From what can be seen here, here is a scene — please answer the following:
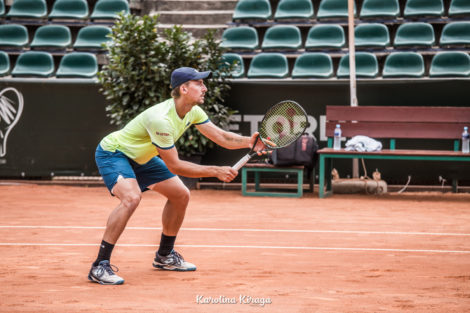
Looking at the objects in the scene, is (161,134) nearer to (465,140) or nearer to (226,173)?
(226,173)

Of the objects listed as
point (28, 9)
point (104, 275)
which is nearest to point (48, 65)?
point (28, 9)

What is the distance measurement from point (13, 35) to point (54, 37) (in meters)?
0.94

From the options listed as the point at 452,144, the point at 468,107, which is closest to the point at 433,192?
the point at 452,144

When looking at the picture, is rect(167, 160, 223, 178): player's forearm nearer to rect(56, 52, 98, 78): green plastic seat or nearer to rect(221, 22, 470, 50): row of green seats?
rect(221, 22, 470, 50): row of green seats

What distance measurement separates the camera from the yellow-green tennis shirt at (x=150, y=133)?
172 inches

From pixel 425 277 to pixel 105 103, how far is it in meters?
7.87

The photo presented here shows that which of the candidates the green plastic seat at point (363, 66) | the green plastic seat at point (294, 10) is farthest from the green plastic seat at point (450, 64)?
the green plastic seat at point (294, 10)

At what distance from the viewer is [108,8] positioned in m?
14.2

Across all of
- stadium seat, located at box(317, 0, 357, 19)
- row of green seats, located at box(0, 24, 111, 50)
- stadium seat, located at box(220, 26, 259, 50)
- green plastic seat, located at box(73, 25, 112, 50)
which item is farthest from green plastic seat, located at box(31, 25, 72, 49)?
stadium seat, located at box(317, 0, 357, 19)

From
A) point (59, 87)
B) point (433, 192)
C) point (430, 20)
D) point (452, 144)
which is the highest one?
point (430, 20)

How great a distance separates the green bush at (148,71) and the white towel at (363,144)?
2050 mm

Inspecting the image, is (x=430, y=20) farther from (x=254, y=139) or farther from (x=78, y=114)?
(x=254, y=139)

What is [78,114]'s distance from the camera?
11.2m

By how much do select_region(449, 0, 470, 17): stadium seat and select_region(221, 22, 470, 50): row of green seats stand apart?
0.37 m
